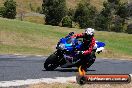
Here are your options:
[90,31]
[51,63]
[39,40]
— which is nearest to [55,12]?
[39,40]

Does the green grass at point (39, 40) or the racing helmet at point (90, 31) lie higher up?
the racing helmet at point (90, 31)

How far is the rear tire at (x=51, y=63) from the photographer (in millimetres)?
17312

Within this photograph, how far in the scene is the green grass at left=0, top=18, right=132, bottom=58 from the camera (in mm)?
34900

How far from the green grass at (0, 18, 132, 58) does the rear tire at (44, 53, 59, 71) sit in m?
14.6

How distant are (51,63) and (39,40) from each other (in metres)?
22.9

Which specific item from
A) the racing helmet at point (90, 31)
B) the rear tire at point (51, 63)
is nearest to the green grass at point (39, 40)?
the rear tire at point (51, 63)

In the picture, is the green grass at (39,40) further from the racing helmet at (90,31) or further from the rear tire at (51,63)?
the racing helmet at (90,31)

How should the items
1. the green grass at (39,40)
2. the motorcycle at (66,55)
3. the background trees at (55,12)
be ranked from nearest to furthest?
the motorcycle at (66,55) < the green grass at (39,40) < the background trees at (55,12)

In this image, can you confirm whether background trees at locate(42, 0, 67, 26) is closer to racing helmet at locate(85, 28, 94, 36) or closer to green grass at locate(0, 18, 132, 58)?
green grass at locate(0, 18, 132, 58)

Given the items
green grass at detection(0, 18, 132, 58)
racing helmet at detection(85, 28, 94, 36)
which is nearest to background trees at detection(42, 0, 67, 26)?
green grass at detection(0, 18, 132, 58)

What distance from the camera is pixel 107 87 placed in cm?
1285

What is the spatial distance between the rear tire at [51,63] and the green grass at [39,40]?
48.0 feet

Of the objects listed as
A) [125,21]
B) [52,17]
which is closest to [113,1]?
[125,21]

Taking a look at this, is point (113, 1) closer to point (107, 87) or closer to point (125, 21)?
point (125, 21)
